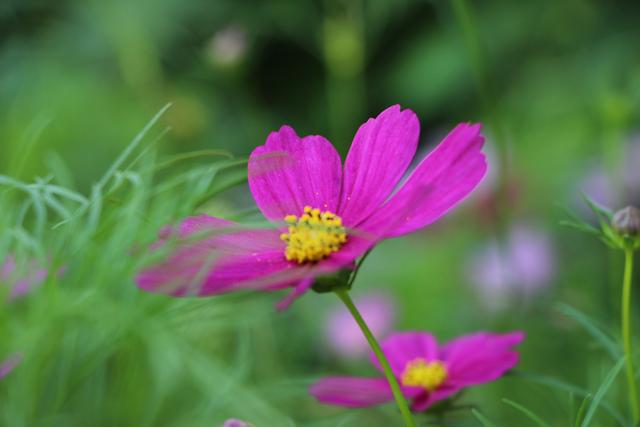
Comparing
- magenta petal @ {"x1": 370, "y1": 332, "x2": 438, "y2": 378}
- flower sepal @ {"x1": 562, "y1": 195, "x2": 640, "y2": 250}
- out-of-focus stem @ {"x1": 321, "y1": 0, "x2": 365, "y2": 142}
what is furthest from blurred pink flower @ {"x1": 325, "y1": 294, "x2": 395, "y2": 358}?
flower sepal @ {"x1": 562, "y1": 195, "x2": 640, "y2": 250}

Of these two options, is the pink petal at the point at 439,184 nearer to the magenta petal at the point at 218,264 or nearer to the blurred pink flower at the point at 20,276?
the magenta petal at the point at 218,264

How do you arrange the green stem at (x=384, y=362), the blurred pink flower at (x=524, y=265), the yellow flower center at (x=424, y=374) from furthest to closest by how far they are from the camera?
1. the blurred pink flower at (x=524, y=265)
2. the yellow flower center at (x=424, y=374)
3. the green stem at (x=384, y=362)

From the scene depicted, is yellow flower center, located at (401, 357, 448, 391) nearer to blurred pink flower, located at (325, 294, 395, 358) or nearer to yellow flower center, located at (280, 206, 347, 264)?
yellow flower center, located at (280, 206, 347, 264)

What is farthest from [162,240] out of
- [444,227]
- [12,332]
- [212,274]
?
[444,227]

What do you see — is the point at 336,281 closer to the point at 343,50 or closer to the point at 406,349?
the point at 406,349

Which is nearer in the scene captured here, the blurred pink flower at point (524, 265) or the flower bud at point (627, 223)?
the flower bud at point (627, 223)

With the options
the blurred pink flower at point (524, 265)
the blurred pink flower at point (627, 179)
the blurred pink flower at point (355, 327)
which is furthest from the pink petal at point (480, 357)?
the blurred pink flower at point (627, 179)

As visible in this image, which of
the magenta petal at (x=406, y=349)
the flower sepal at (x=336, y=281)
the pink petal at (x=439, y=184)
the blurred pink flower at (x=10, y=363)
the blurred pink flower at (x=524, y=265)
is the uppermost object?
the blurred pink flower at (x=10, y=363)
